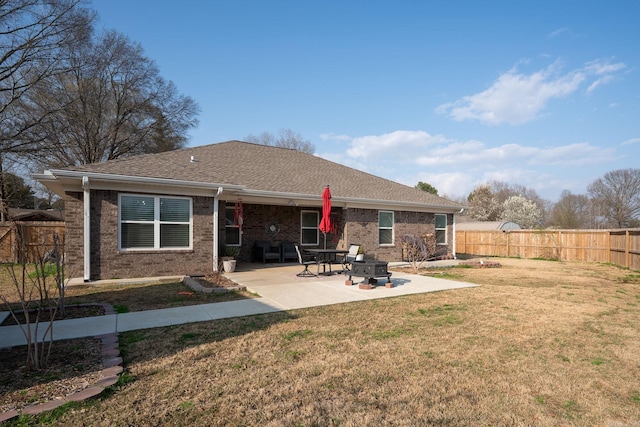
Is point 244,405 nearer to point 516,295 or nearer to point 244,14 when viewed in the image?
point 516,295

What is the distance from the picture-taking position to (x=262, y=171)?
1467 cm

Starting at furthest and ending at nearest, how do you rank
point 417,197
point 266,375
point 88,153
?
point 88,153 → point 417,197 → point 266,375

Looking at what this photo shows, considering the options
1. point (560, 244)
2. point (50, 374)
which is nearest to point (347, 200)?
point (50, 374)

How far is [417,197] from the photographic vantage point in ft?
56.0

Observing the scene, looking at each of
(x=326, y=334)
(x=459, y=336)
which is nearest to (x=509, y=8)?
(x=459, y=336)

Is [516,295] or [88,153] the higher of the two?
[88,153]

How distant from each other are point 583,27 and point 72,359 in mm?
16424

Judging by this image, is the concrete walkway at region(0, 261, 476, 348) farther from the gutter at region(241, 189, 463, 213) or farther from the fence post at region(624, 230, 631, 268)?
the fence post at region(624, 230, 631, 268)

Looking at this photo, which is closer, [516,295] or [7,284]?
[516,295]

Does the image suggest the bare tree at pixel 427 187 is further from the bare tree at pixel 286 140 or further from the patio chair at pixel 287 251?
the patio chair at pixel 287 251

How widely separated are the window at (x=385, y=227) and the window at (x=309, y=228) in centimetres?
283

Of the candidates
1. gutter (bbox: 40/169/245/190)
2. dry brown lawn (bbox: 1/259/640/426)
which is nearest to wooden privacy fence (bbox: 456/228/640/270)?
dry brown lawn (bbox: 1/259/640/426)

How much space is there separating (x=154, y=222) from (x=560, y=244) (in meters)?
21.5

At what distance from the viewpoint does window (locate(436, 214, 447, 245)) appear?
17578 millimetres
